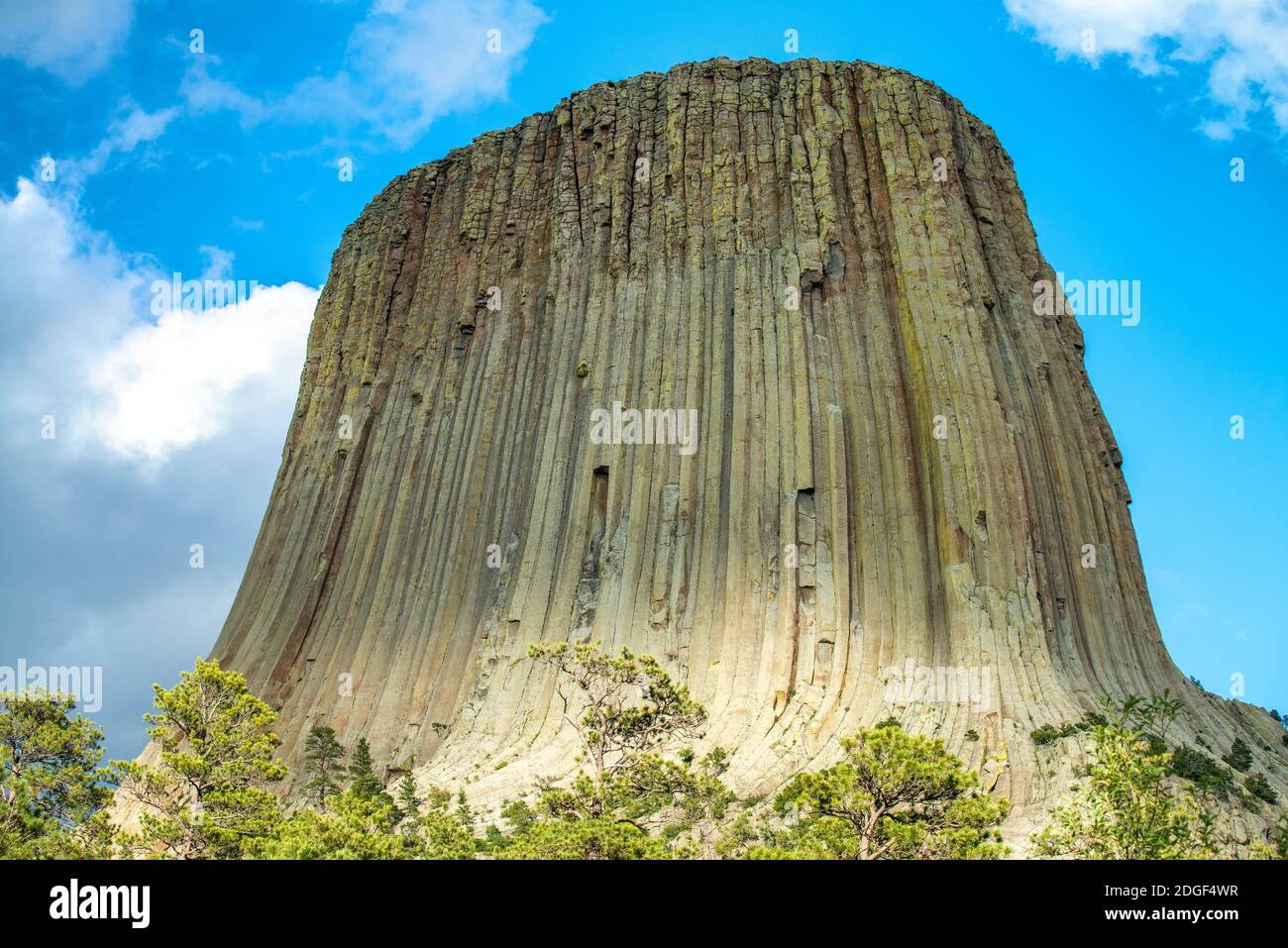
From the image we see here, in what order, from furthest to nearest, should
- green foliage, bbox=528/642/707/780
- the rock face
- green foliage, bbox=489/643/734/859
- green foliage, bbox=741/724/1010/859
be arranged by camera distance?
1. the rock face
2. green foliage, bbox=528/642/707/780
3. green foliage, bbox=489/643/734/859
4. green foliage, bbox=741/724/1010/859

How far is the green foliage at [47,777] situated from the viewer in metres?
22.3

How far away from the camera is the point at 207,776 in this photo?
23.9 meters

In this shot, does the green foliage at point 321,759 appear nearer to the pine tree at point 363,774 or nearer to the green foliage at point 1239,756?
the pine tree at point 363,774

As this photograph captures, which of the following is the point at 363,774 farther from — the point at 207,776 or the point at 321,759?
the point at 207,776

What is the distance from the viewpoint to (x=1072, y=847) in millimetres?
20156

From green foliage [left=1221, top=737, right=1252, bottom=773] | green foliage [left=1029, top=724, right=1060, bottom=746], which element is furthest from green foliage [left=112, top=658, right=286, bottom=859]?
green foliage [left=1221, top=737, right=1252, bottom=773]

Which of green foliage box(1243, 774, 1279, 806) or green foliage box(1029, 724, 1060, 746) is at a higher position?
green foliage box(1029, 724, 1060, 746)

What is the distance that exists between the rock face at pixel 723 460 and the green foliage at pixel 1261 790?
393cm

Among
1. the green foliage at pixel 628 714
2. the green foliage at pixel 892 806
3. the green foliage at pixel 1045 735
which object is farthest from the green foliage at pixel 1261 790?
the green foliage at pixel 628 714

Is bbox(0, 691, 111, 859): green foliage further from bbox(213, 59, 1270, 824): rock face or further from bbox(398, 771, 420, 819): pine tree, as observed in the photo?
bbox(213, 59, 1270, 824): rock face

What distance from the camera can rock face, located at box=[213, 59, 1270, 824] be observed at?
32.2 metres

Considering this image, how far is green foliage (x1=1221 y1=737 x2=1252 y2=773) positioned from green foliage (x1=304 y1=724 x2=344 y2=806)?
21719 mm
